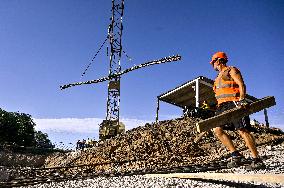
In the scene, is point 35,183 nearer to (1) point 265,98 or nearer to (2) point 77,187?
(2) point 77,187

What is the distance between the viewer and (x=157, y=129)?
52.0 ft

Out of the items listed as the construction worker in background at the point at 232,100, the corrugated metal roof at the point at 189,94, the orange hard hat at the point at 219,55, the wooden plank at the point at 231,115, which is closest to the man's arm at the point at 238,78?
the construction worker in background at the point at 232,100

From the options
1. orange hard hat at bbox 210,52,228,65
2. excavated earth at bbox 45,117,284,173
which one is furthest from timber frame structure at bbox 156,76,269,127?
orange hard hat at bbox 210,52,228,65

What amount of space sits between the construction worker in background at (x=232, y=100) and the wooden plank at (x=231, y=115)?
391 millimetres

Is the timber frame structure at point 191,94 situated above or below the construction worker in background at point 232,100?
above

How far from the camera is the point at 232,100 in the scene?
481 cm

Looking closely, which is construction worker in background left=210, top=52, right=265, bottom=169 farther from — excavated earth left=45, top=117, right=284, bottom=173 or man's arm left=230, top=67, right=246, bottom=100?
excavated earth left=45, top=117, right=284, bottom=173

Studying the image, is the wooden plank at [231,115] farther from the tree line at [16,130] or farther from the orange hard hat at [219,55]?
the tree line at [16,130]

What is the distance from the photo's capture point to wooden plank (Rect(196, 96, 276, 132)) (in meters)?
3.21

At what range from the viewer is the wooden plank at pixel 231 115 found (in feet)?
10.5

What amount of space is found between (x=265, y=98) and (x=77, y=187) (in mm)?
2766

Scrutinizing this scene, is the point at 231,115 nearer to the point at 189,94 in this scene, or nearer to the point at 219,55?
the point at 219,55

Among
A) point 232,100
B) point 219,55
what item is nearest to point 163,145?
point 219,55

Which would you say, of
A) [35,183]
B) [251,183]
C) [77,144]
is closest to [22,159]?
[77,144]
